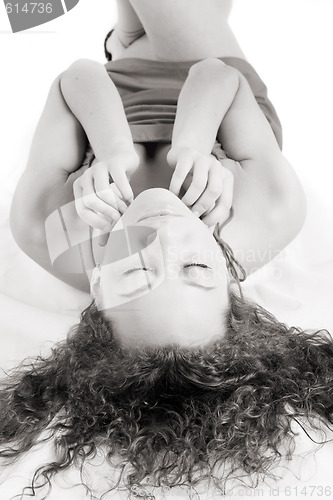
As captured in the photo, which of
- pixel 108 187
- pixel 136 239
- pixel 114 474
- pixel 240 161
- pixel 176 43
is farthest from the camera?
pixel 176 43

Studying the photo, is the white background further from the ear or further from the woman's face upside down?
the woman's face upside down

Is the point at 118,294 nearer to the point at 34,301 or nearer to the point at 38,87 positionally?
the point at 34,301

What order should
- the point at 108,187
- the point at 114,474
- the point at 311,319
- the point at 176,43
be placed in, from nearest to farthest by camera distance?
the point at 114,474 < the point at 108,187 < the point at 311,319 < the point at 176,43

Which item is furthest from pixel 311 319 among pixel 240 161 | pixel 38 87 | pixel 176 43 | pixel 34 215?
pixel 38 87

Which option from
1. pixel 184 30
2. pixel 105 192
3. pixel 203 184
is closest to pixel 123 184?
pixel 105 192

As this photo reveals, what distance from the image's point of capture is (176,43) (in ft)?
5.28

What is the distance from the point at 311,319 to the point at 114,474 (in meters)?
0.53

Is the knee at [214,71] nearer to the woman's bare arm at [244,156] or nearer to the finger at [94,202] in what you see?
the woman's bare arm at [244,156]

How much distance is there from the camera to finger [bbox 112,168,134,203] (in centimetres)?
116

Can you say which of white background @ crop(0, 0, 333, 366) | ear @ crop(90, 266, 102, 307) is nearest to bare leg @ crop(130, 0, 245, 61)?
white background @ crop(0, 0, 333, 366)

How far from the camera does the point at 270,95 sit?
203 centimetres

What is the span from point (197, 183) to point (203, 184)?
0.04 feet

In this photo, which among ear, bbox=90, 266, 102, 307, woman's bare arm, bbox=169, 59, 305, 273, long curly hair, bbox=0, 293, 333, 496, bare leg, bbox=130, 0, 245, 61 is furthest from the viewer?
bare leg, bbox=130, 0, 245, 61

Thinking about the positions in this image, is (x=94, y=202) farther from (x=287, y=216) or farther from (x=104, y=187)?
(x=287, y=216)
